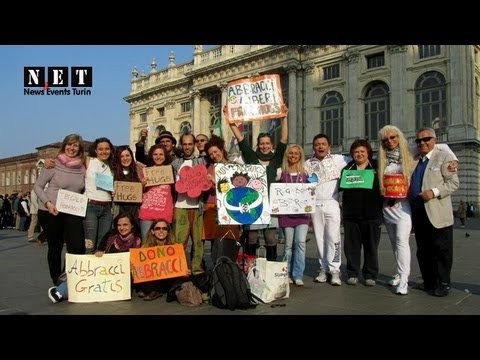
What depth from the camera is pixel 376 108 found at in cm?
3416

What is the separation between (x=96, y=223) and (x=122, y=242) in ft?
1.50

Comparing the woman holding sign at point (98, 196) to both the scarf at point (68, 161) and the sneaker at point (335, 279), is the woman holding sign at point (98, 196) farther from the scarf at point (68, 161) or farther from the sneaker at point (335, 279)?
the sneaker at point (335, 279)

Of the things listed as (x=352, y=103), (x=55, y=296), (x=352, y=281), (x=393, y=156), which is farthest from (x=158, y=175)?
(x=352, y=103)

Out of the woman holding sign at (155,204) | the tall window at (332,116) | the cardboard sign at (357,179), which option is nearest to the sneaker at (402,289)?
the cardboard sign at (357,179)

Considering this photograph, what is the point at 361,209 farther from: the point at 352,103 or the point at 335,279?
the point at 352,103

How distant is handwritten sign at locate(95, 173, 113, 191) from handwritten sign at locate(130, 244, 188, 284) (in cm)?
88

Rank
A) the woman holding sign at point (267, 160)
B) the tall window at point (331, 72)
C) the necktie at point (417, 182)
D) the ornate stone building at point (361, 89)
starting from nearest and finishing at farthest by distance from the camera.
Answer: the necktie at point (417, 182), the woman holding sign at point (267, 160), the ornate stone building at point (361, 89), the tall window at point (331, 72)

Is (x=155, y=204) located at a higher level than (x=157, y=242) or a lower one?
higher

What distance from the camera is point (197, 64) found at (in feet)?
155

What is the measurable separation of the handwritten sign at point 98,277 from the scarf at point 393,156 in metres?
3.38

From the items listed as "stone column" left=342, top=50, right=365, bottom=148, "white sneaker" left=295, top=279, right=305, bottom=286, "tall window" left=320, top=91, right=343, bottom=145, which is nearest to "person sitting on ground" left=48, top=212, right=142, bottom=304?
"white sneaker" left=295, top=279, right=305, bottom=286

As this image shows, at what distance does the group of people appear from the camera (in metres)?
5.18

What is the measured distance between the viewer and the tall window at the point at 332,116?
3622cm
